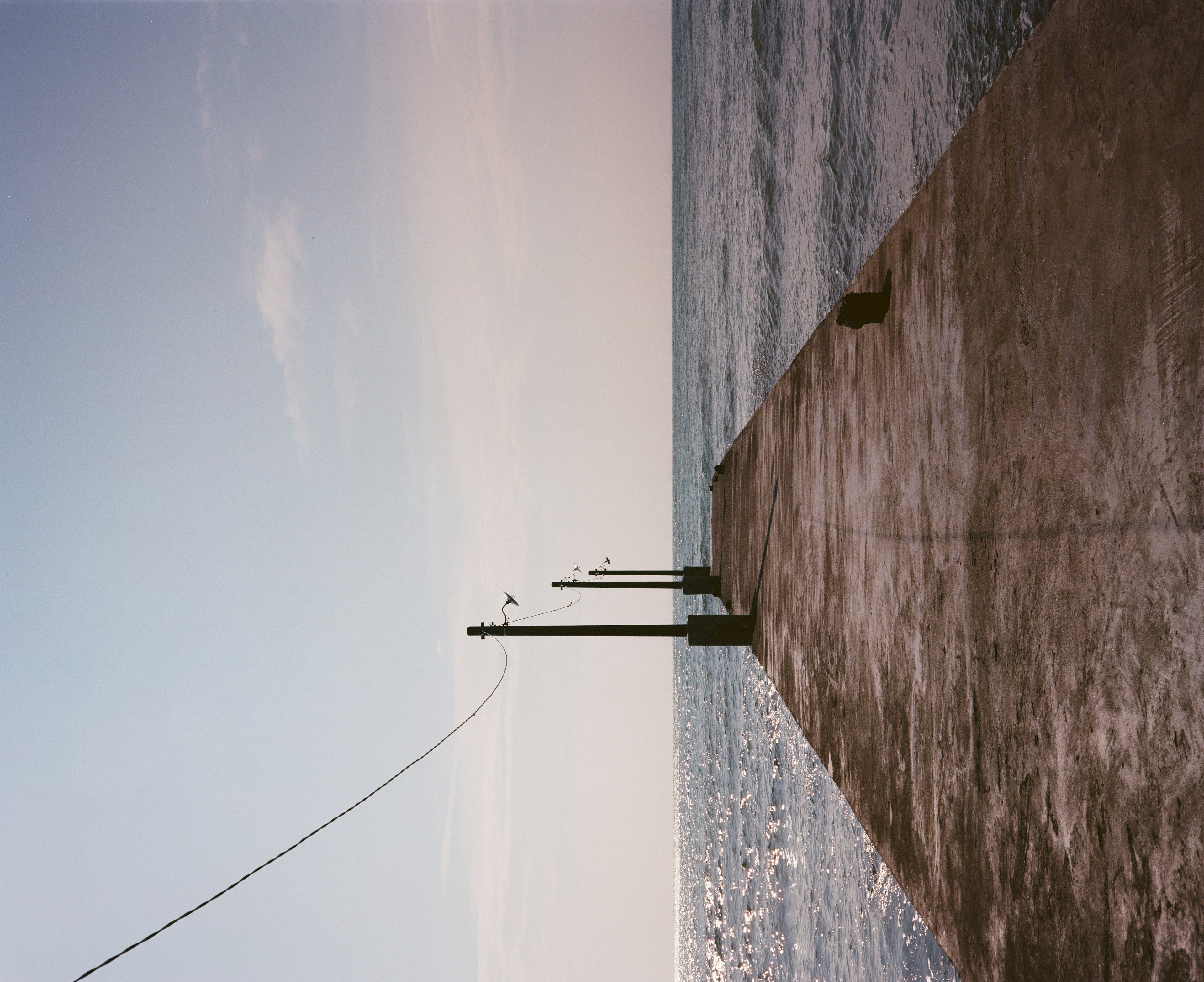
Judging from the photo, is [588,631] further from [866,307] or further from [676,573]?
[676,573]

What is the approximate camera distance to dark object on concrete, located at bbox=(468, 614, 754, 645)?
202 inches

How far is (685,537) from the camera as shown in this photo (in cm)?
1375

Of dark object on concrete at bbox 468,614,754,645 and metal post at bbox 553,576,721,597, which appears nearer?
dark object on concrete at bbox 468,614,754,645

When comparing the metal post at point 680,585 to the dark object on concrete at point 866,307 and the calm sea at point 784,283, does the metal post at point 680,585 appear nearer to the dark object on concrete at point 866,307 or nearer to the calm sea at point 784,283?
the calm sea at point 784,283

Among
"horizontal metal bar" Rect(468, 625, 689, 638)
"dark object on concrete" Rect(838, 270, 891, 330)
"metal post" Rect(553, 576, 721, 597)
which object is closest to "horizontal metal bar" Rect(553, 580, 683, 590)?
"metal post" Rect(553, 576, 721, 597)

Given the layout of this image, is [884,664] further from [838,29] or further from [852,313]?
[838,29]

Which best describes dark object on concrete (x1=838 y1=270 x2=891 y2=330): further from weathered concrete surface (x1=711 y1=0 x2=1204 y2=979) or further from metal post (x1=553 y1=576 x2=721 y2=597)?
metal post (x1=553 y1=576 x2=721 y2=597)

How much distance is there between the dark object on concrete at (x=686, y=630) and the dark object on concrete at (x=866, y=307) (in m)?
2.68

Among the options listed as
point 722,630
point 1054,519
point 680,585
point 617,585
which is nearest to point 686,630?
point 722,630

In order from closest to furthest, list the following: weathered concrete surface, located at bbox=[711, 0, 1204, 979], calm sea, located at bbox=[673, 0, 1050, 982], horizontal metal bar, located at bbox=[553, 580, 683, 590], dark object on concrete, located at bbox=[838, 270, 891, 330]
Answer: weathered concrete surface, located at bbox=[711, 0, 1204, 979], dark object on concrete, located at bbox=[838, 270, 891, 330], calm sea, located at bbox=[673, 0, 1050, 982], horizontal metal bar, located at bbox=[553, 580, 683, 590]

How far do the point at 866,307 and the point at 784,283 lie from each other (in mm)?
3244

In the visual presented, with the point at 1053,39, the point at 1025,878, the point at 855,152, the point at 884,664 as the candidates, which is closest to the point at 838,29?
the point at 855,152

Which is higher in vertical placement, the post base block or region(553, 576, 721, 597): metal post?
region(553, 576, 721, 597): metal post

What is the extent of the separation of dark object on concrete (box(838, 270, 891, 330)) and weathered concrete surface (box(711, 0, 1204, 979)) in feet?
0.18
